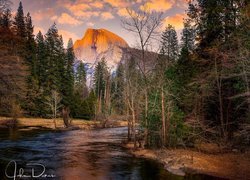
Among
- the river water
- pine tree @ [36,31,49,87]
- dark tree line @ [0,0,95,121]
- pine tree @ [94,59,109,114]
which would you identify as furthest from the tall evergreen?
the river water

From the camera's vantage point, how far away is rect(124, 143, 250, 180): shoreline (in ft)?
55.4

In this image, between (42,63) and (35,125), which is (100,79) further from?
(35,125)

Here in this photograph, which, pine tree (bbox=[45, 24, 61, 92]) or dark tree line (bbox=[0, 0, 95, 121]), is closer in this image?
dark tree line (bbox=[0, 0, 95, 121])

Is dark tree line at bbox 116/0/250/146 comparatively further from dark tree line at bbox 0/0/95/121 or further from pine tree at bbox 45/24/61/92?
pine tree at bbox 45/24/61/92

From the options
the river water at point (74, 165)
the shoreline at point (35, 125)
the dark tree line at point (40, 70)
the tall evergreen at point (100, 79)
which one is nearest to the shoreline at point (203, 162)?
the river water at point (74, 165)

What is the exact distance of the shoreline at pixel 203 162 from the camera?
1689 cm

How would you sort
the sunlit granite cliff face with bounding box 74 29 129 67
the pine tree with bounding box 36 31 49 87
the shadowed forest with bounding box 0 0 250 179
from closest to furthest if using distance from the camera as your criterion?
the shadowed forest with bounding box 0 0 250 179
the pine tree with bounding box 36 31 49 87
the sunlit granite cliff face with bounding box 74 29 129 67

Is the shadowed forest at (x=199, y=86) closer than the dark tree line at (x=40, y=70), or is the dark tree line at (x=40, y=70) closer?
the shadowed forest at (x=199, y=86)

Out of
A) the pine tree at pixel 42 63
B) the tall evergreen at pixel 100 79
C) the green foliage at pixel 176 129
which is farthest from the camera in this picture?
the tall evergreen at pixel 100 79

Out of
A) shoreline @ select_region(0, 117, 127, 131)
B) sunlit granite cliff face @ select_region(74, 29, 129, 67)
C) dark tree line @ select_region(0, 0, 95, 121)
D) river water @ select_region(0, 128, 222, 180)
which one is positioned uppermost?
sunlit granite cliff face @ select_region(74, 29, 129, 67)

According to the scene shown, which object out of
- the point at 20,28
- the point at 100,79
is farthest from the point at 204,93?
the point at 100,79

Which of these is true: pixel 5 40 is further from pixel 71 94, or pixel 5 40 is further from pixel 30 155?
pixel 30 155

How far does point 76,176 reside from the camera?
1531cm

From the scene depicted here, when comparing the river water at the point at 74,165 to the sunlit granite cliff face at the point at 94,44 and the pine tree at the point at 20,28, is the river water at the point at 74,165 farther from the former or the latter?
the sunlit granite cliff face at the point at 94,44
